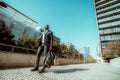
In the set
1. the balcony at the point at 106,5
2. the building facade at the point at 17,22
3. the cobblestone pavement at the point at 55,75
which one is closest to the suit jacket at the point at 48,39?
the cobblestone pavement at the point at 55,75

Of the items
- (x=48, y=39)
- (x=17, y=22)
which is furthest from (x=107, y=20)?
(x=48, y=39)

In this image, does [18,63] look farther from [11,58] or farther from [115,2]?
[115,2]

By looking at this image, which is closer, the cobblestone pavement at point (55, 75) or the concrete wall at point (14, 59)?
the cobblestone pavement at point (55, 75)

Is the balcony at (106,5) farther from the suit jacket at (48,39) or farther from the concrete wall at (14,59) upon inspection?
the suit jacket at (48,39)

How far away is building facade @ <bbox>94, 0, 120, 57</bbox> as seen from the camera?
3866cm

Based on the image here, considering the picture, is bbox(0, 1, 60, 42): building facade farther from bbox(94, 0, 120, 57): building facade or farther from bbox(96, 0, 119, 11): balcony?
bbox(96, 0, 119, 11): balcony

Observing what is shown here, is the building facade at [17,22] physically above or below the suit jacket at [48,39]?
above

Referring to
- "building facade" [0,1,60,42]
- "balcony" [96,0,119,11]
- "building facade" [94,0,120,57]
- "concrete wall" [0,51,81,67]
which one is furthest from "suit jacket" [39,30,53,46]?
"balcony" [96,0,119,11]

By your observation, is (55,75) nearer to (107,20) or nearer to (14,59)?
(14,59)

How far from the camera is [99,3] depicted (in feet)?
144

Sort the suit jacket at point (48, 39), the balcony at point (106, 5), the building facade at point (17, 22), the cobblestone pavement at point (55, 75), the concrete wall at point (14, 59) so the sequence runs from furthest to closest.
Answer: the balcony at point (106, 5)
the building facade at point (17, 22)
the concrete wall at point (14, 59)
the suit jacket at point (48, 39)
the cobblestone pavement at point (55, 75)

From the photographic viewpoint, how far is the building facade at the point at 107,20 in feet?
127

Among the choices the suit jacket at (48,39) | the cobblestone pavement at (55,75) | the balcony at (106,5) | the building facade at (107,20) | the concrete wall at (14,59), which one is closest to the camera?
the cobblestone pavement at (55,75)

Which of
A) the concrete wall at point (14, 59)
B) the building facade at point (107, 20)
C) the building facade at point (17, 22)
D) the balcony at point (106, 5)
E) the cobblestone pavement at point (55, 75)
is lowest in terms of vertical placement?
the cobblestone pavement at point (55, 75)
